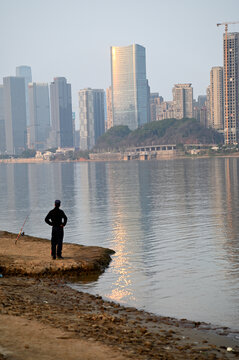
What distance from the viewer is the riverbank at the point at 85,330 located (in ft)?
33.7

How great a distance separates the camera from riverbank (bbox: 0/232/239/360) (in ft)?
33.7

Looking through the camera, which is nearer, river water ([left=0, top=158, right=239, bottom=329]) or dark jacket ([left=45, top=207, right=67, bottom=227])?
river water ([left=0, top=158, right=239, bottom=329])

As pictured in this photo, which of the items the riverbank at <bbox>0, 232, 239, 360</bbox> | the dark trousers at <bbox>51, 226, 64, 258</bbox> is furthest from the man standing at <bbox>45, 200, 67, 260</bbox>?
the riverbank at <bbox>0, 232, 239, 360</bbox>

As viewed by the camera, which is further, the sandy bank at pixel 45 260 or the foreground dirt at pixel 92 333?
the sandy bank at pixel 45 260

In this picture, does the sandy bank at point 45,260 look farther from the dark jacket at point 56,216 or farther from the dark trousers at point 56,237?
the dark jacket at point 56,216

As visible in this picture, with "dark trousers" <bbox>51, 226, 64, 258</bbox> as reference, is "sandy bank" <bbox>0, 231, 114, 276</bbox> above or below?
below

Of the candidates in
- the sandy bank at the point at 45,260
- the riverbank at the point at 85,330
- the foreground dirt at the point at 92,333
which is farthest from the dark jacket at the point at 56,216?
the foreground dirt at the point at 92,333

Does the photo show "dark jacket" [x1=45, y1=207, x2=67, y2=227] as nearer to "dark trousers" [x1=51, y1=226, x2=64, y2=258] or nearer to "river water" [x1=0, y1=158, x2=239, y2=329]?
"dark trousers" [x1=51, y1=226, x2=64, y2=258]

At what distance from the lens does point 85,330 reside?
1171cm

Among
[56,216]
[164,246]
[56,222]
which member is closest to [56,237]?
[56,222]

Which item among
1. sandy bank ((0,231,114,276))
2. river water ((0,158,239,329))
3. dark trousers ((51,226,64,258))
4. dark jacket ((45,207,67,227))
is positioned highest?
dark jacket ((45,207,67,227))

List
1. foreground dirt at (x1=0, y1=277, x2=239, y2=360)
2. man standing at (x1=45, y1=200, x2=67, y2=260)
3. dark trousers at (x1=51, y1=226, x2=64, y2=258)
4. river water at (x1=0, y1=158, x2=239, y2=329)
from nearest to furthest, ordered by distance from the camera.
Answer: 1. foreground dirt at (x1=0, y1=277, x2=239, y2=360)
2. river water at (x1=0, y1=158, x2=239, y2=329)
3. man standing at (x1=45, y1=200, x2=67, y2=260)
4. dark trousers at (x1=51, y1=226, x2=64, y2=258)

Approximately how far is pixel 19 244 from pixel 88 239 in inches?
290

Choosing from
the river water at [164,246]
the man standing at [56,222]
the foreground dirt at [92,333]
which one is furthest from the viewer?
the man standing at [56,222]
